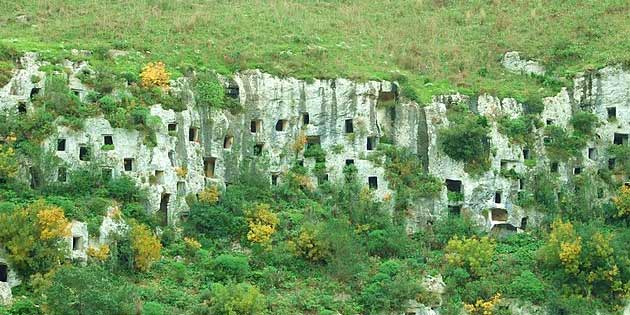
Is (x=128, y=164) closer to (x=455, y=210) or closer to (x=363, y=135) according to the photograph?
(x=363, y=135)

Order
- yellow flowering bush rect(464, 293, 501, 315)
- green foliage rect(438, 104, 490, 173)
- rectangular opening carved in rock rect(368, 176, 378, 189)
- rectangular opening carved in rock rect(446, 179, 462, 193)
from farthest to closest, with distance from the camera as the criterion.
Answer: rectangular opening carved in rock rect(446, 179, 462, 193)
rectangular opening carved in rock rect(368, 176, 378, 189)
green foliage rect(438, 104, 490, 173)
yellow flowering bush rect(464, 293, 501, 315)

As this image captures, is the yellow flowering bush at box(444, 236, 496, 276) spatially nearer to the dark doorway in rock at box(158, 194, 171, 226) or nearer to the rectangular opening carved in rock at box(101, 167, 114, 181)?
the dark doorway in rock at box(158, 194, 171, 226)

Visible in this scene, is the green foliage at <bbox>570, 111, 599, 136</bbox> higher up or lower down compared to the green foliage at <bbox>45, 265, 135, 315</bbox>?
higher up

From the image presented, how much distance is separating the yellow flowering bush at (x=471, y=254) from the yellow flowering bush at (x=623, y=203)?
8.02m

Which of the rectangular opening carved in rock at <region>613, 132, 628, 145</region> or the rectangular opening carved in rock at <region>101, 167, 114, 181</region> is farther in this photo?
the rectangular opening carved in rock at <region>613, 132, 628, 145</region>

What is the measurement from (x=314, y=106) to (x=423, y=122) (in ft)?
18.1

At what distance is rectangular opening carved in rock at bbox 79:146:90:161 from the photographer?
169 ft

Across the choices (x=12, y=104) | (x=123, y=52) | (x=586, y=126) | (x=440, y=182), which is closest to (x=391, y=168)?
(x=440, y=182)

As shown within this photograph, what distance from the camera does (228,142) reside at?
2237 inches

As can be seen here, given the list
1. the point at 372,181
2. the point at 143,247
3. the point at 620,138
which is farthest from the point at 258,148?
the point at 620,138

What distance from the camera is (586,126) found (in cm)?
5956

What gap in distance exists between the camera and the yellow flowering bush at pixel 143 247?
47.9m

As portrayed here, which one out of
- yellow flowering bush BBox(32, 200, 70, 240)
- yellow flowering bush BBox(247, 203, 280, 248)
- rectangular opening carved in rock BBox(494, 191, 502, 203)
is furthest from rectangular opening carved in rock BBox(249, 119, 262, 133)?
yellow flowering bush BBox(32, 200, 70, 240)

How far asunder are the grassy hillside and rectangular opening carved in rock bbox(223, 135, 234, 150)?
372cm
